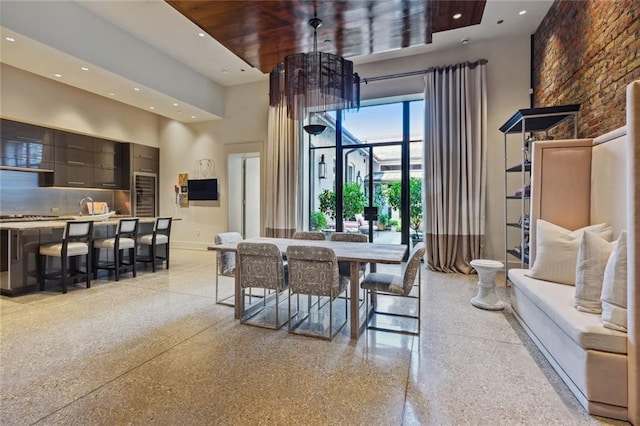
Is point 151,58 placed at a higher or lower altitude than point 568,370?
higher

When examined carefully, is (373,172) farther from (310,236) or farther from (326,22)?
(326,22)

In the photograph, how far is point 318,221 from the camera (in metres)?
7.13

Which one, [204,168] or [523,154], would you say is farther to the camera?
[204,168]

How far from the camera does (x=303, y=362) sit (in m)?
2.44

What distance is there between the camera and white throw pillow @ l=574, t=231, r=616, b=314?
6.99 feet

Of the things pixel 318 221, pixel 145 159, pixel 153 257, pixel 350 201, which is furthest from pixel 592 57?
pixel 145 159

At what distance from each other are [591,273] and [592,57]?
2.67 m

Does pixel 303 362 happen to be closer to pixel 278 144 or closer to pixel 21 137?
pixel 278 144

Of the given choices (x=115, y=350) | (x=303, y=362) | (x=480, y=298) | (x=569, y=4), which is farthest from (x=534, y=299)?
(x=569, y=4)

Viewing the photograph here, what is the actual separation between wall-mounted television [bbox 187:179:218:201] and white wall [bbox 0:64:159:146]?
Answer: 1747mm

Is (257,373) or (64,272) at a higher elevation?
(64,272)

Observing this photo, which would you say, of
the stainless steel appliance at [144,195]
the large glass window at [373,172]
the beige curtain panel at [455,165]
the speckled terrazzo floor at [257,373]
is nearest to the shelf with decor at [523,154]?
the beige curtain panel at [455,165]

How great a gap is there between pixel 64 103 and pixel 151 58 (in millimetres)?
A: 2413

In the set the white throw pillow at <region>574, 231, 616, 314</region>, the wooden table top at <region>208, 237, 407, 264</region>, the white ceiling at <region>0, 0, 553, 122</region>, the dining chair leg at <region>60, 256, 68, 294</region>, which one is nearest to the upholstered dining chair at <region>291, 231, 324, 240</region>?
the wooden table top at <region>208, 237, 407, 264</region>
